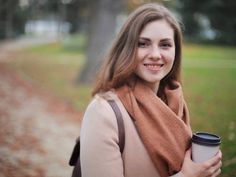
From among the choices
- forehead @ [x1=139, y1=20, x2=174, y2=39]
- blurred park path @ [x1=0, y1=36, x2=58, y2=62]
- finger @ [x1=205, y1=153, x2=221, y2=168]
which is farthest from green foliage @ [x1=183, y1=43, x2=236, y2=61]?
finger @ [x1=205, y1=153, x2=221, y2=168]

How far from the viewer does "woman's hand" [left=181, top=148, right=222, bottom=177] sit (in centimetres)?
210

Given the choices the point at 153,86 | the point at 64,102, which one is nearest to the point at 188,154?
the point at 153,86

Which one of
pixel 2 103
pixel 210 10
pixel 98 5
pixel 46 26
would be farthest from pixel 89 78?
pixel 46 26

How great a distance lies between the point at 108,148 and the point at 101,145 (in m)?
0.04

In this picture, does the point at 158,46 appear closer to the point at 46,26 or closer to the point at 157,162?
the point at 157,162

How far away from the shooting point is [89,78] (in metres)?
12.8

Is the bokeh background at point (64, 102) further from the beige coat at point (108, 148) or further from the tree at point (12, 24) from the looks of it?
the tree at point (12, 24)

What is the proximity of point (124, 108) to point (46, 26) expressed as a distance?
62.2 meters

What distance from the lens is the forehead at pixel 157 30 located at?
2.19 meters

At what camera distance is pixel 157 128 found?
6.88 feet

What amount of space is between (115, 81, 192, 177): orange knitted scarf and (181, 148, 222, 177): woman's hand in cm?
3

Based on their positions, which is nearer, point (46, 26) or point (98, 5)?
point (98, 5)

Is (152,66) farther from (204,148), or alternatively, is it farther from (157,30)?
(204,148)

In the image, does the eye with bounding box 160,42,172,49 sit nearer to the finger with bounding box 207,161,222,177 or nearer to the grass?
the finger with bounding box 207,161,222,177
